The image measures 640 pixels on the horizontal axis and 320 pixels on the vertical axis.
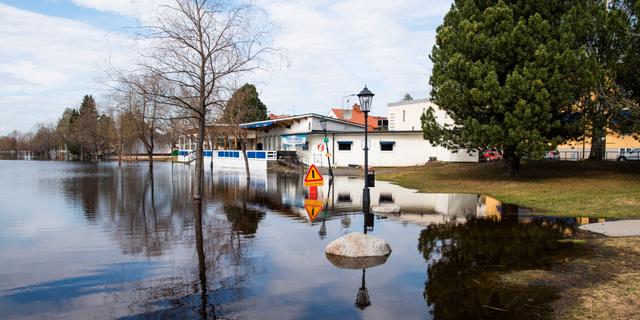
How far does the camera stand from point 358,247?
31.0ft

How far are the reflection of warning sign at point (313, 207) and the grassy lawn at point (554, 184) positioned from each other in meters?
6.87

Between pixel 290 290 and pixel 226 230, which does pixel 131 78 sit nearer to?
pixel 226 230

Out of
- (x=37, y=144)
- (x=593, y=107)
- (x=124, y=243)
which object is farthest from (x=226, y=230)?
→ (x=37, y=144)

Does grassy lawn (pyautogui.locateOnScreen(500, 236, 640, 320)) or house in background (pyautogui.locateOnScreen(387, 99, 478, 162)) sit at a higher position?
house in background (pyautogui.locateOnScreen(387, 99, 478, 162))

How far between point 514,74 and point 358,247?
15223mm

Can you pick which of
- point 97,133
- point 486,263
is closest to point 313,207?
point 486,263

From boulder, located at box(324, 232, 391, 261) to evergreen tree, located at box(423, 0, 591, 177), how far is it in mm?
14184

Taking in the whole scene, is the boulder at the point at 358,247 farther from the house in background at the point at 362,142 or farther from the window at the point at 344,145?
the window at the point at 344,145

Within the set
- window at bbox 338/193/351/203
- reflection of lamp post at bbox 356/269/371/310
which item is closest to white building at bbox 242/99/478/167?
window at bbox 338/193/351/203

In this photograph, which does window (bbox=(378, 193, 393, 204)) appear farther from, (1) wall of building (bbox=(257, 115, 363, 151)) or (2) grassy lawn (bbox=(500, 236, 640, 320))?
(1) wall of building (bbox=(257, 115, 363, 151))

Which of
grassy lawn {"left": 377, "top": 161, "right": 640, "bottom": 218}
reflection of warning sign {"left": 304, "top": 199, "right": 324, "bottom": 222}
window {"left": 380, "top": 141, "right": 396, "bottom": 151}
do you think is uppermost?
window {"left": 380, "top": 141, "right": 396, "bottom": 151}

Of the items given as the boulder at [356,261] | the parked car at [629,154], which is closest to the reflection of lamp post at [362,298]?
the boulder at [356,261]

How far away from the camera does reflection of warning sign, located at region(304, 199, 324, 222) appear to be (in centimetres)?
1562

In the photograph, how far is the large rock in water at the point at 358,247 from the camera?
936cm
